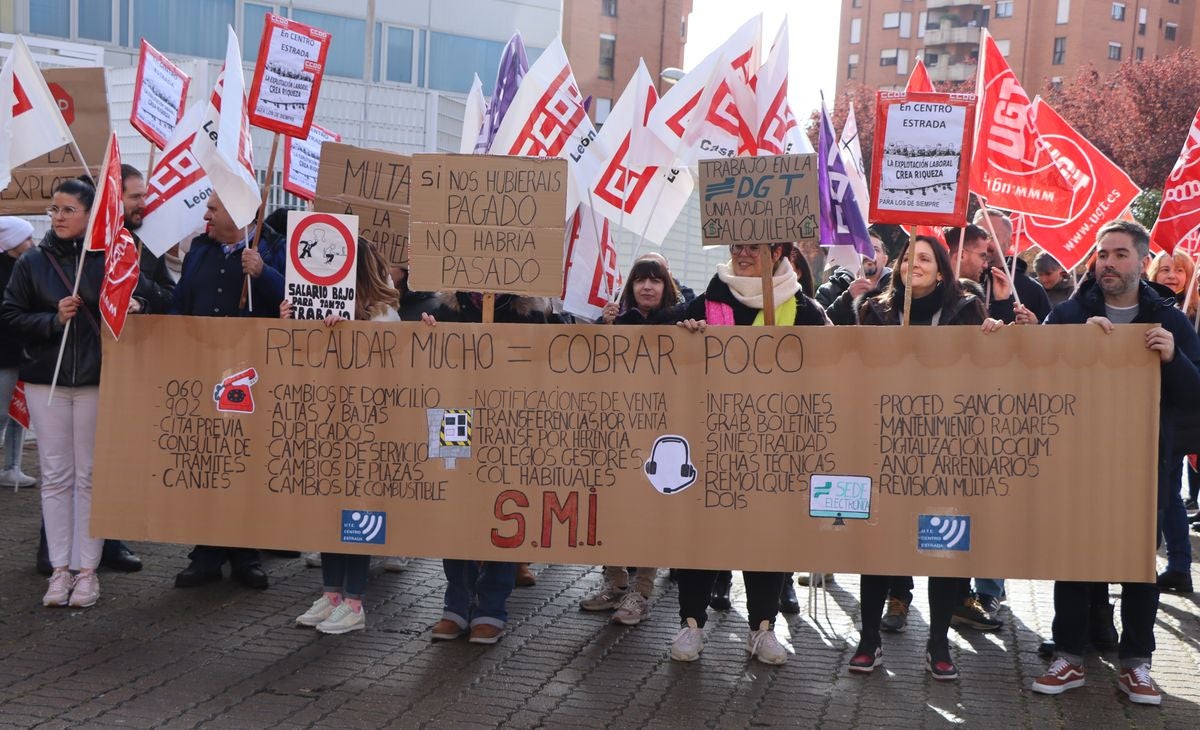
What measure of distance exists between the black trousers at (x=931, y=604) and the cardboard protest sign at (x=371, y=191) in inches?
128

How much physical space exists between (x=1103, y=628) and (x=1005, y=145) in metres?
2.95

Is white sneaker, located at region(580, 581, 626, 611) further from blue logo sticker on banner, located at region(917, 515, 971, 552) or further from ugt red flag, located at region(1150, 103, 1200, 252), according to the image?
ugt red flag, located at region(1150, 103, 1200, 252)

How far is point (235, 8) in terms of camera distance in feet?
86.0

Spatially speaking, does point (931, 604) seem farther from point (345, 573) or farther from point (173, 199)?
point (173, 199)

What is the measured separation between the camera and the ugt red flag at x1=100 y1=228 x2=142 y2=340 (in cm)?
626

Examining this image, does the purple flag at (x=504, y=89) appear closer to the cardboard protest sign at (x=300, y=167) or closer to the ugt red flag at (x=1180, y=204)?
the cardboard protest sign at (x=300, y=167)

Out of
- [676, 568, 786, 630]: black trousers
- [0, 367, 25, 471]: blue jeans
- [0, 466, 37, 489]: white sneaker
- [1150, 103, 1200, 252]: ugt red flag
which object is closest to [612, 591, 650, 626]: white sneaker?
[676, 568, 786, 630]: black trousers

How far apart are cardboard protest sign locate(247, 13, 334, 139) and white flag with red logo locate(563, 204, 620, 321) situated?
1809mm

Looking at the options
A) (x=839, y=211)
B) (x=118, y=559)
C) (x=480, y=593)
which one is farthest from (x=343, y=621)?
(x=839, y=211)

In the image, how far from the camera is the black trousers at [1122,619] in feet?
19.4

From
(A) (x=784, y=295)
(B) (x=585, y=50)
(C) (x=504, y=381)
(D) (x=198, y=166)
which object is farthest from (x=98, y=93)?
(B) (x=585, y=50)

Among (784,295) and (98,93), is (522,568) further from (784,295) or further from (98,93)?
(98,93)

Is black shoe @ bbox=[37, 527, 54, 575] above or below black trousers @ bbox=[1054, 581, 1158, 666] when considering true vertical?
below

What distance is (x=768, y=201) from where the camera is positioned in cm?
607
